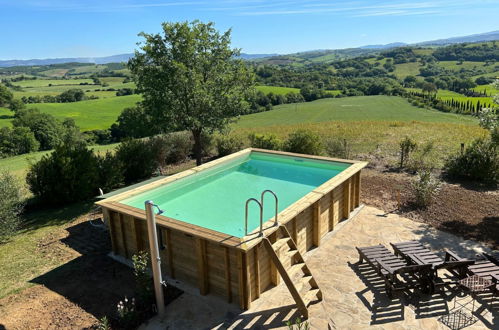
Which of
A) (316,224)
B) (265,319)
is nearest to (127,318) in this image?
(265,319)

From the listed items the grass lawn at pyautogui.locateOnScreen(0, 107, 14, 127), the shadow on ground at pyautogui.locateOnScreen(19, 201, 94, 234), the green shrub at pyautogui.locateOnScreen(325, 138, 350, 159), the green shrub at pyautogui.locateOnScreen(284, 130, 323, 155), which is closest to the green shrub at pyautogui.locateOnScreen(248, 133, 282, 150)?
the green shrub at pyautogui.locateOnScreen(284, 130, 323, 155)

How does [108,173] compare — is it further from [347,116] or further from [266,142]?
[347,116]

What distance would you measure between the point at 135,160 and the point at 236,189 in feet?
18.4

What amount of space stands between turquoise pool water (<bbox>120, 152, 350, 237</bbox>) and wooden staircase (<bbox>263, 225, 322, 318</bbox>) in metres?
1.02

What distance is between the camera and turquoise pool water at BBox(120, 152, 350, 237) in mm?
8086

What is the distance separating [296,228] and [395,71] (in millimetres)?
133091

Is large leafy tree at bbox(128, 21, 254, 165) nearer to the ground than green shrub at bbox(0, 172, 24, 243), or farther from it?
farther from it

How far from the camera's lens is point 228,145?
54.6 ft

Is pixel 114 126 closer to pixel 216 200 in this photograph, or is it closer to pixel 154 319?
pixel 216 200

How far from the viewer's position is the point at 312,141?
589 inches

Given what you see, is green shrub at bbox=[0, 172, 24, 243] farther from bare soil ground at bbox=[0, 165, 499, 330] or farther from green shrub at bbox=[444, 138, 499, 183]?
green shrub at bbox=[444, 138, 499, 183]

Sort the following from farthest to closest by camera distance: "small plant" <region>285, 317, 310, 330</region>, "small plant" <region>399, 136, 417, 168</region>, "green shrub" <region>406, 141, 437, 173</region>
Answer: "small plant" <region>399, 136, 417, 168</region> < "green shrub" <region>406, 141, 437, 173</region> < "small plant" <region>285, 317, 310, 330</region>

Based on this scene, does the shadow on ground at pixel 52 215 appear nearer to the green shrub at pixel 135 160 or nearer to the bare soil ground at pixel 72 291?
the bare soil ground at pixel 72 291

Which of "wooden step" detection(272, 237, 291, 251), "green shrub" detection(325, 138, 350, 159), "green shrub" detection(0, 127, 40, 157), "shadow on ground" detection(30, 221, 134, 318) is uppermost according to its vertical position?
"wooden step" detection(272, 237, 291, 251)
